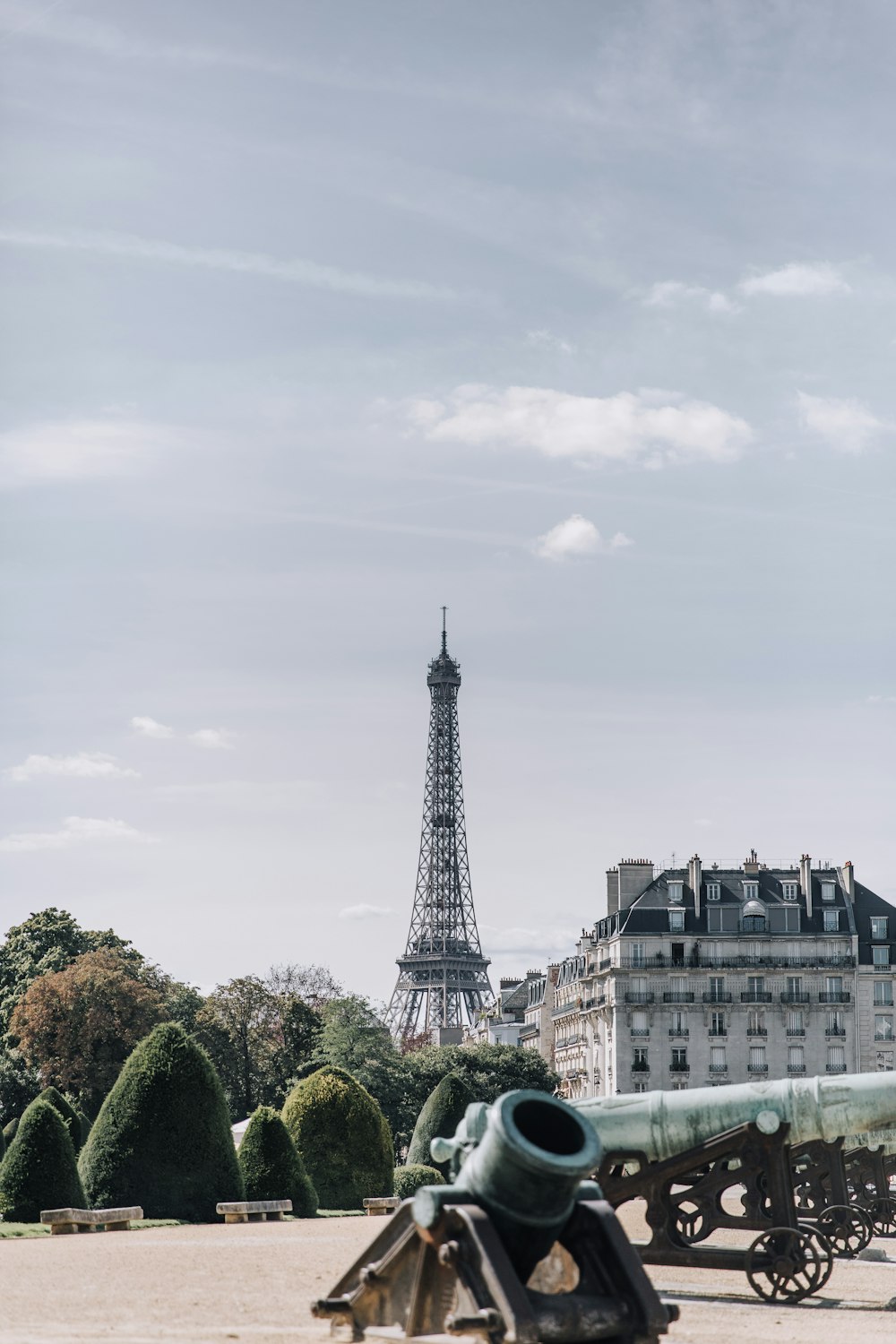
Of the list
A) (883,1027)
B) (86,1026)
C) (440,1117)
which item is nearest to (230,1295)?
(440,1117)

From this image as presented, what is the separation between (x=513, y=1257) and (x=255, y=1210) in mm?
22866

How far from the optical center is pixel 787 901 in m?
87.9

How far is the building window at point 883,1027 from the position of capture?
84250 millimetres

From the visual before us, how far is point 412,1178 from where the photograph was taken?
1610 inches

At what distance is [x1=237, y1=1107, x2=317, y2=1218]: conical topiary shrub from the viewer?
116 feet

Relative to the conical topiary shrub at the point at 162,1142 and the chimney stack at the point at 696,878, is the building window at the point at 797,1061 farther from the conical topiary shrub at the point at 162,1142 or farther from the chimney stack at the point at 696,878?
the conical topiary shrub at the point at 162,1142

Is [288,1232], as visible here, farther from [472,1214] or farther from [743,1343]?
[472,1214]

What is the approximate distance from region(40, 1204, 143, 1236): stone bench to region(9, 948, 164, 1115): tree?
28989 mm

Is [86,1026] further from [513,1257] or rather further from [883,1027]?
[513,1257]

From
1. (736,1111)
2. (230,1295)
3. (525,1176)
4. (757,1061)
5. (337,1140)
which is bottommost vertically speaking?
(230,1295)

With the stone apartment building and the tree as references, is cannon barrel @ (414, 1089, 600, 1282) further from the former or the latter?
the stone apartment building

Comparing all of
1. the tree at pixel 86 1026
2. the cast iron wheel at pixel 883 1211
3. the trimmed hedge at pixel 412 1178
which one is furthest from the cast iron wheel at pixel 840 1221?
the tree at pixel 86 1026

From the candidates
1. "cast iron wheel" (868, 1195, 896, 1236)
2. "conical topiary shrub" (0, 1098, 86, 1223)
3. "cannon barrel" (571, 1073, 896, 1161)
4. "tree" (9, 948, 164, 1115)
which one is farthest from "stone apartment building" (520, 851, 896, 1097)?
"cannon barrel" (571, 1073, 896, 1161)

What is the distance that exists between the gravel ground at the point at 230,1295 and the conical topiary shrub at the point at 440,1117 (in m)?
18.2
